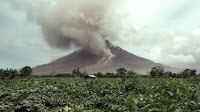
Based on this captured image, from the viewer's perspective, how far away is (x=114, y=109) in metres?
4.18

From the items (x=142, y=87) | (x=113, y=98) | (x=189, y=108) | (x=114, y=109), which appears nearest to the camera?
(x=189, y=108)

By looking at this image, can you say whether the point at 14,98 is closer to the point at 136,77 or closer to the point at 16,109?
the point at 16,109

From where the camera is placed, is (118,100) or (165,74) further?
(165,74)

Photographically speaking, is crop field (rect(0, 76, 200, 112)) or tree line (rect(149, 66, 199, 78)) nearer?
crop field (rect(0, 76, 200, 112))

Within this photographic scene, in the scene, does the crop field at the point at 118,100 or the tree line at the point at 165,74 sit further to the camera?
the tree line at the point at 165,74

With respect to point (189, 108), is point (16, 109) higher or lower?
lower

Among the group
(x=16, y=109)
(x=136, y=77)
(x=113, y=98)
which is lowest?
(x=16, y=109)

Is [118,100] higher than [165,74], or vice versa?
[165,74]

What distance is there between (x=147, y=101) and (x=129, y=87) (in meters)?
3.35

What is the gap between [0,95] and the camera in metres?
6.67

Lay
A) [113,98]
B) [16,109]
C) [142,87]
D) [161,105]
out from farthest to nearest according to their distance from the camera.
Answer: [142,87] → [16,109] → [113,98] → [161,105]

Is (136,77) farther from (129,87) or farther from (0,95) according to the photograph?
Result: (0,95)

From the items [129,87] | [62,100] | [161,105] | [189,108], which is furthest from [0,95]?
[189,108]

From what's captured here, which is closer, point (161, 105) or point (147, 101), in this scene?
point (161, 105)
